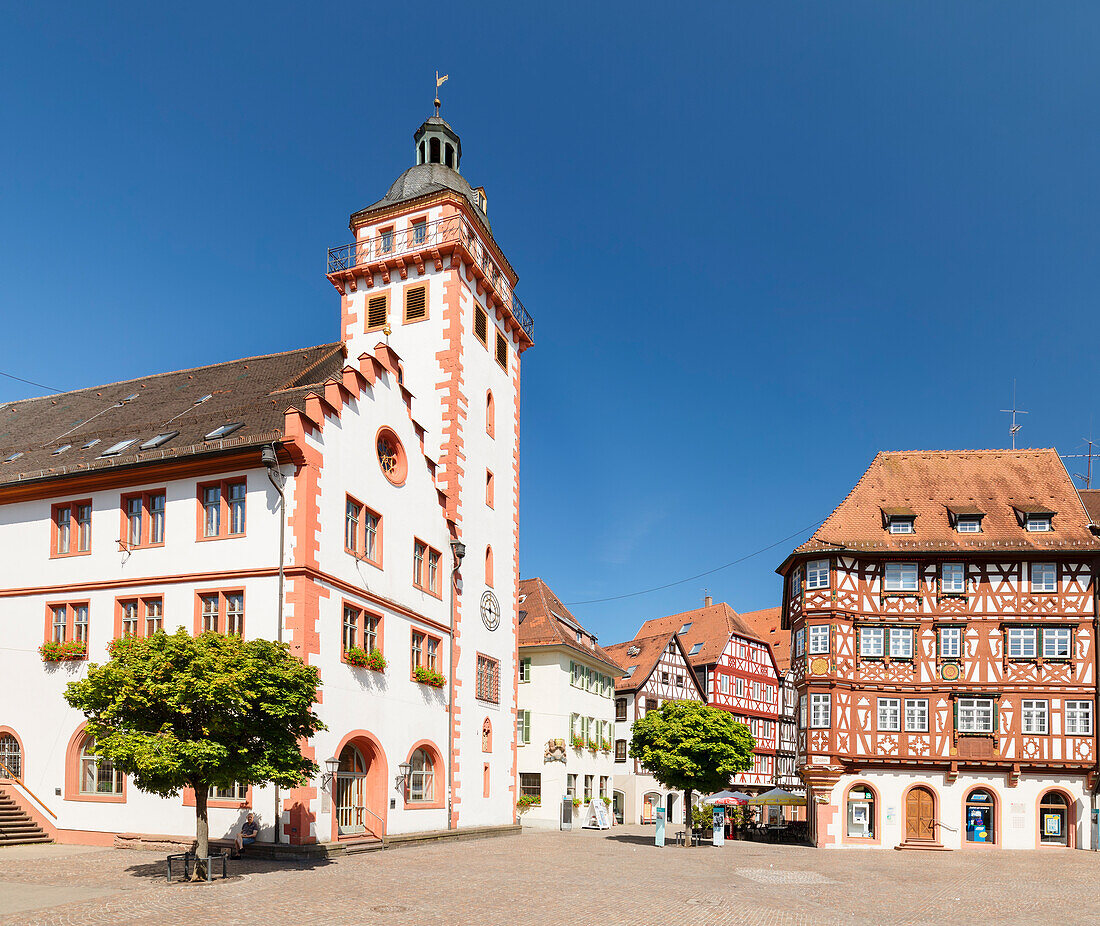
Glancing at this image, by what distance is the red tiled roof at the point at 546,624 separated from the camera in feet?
183

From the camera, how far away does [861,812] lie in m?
43.0

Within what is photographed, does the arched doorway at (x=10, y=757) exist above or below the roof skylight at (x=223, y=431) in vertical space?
below

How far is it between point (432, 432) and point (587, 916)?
2316cm

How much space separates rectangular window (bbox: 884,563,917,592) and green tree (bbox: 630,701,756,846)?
388 inches

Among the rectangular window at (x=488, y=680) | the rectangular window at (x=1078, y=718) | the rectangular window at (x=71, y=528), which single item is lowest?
the rectangular window at (x=1078, y=718)

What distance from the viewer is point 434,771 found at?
114 ft

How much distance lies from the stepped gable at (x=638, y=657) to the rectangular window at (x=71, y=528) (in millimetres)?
41005

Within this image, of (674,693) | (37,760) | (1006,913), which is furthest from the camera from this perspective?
(674,693)

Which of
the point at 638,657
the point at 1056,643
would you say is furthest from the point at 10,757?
the point at 638,657

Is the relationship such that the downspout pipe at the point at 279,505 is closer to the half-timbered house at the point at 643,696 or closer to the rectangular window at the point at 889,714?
the rectangular window at the point at 889,714

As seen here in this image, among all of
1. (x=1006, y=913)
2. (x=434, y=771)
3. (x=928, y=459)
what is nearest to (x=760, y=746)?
(x=928, y=459)

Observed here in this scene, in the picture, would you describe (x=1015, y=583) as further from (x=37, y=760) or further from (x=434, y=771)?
(x=37, y=760)

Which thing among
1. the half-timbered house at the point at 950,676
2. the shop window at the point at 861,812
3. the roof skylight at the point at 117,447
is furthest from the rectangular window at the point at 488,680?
the shop window at the point at 861,812

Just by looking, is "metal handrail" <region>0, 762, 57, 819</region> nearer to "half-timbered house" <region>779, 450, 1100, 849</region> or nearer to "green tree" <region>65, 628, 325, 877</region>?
"green tree" <region>65, 628, 325, 877</region>
